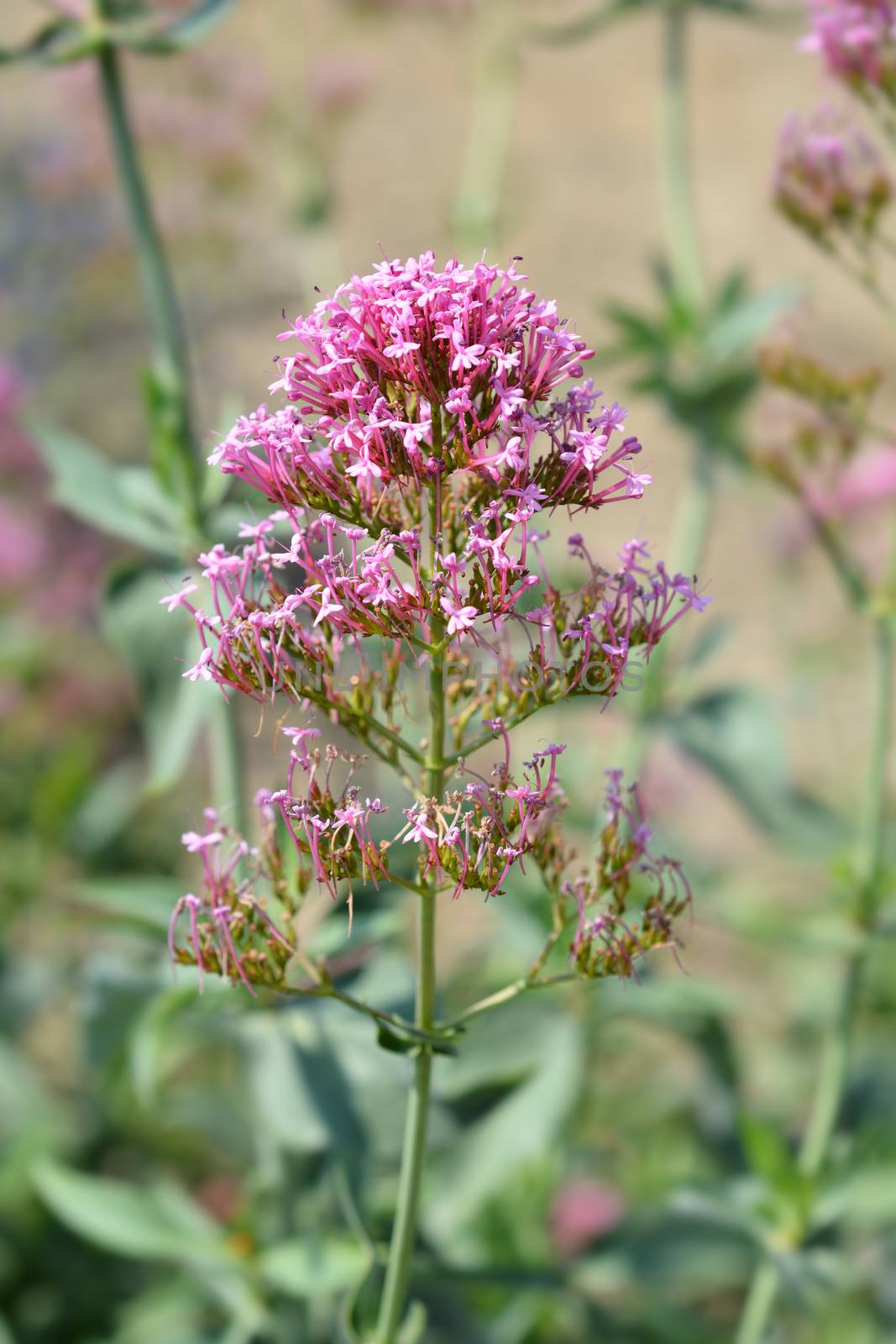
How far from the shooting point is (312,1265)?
172cm

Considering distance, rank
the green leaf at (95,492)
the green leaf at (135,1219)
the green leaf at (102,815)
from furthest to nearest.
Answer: the green leaf at (102,815) → the green leaf at (135,1219) → the green leaf at (95,492)

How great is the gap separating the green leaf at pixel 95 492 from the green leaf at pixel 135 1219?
35.5 inches

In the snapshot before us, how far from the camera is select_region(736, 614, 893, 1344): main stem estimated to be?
6.13ft

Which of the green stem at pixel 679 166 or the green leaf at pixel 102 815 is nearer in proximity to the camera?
the green stem at pixel 679 166

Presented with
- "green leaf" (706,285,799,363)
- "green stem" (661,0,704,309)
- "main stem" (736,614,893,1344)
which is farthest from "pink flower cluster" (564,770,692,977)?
"green stem" (661,0,704,309)

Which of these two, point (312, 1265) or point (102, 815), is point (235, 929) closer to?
point (312, 1265)

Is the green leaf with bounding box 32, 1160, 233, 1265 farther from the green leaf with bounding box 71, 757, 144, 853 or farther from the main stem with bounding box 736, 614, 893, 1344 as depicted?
the green leaf with bounding box 71, 757, 144, 853

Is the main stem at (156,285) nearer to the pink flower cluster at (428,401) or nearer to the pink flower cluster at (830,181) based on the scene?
the pink flower cluster at (428,401)

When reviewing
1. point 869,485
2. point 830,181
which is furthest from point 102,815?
point 830,181

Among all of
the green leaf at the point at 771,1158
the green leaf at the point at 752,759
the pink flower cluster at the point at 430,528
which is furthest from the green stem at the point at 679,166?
the pink flower cluster at the point at 430,528

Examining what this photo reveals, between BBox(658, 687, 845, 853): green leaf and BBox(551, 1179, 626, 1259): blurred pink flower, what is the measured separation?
70cm

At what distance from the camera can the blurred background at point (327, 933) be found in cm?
180

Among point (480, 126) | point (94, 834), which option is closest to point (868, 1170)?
point (94, 834)

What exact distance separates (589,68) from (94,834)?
6.04 metres
